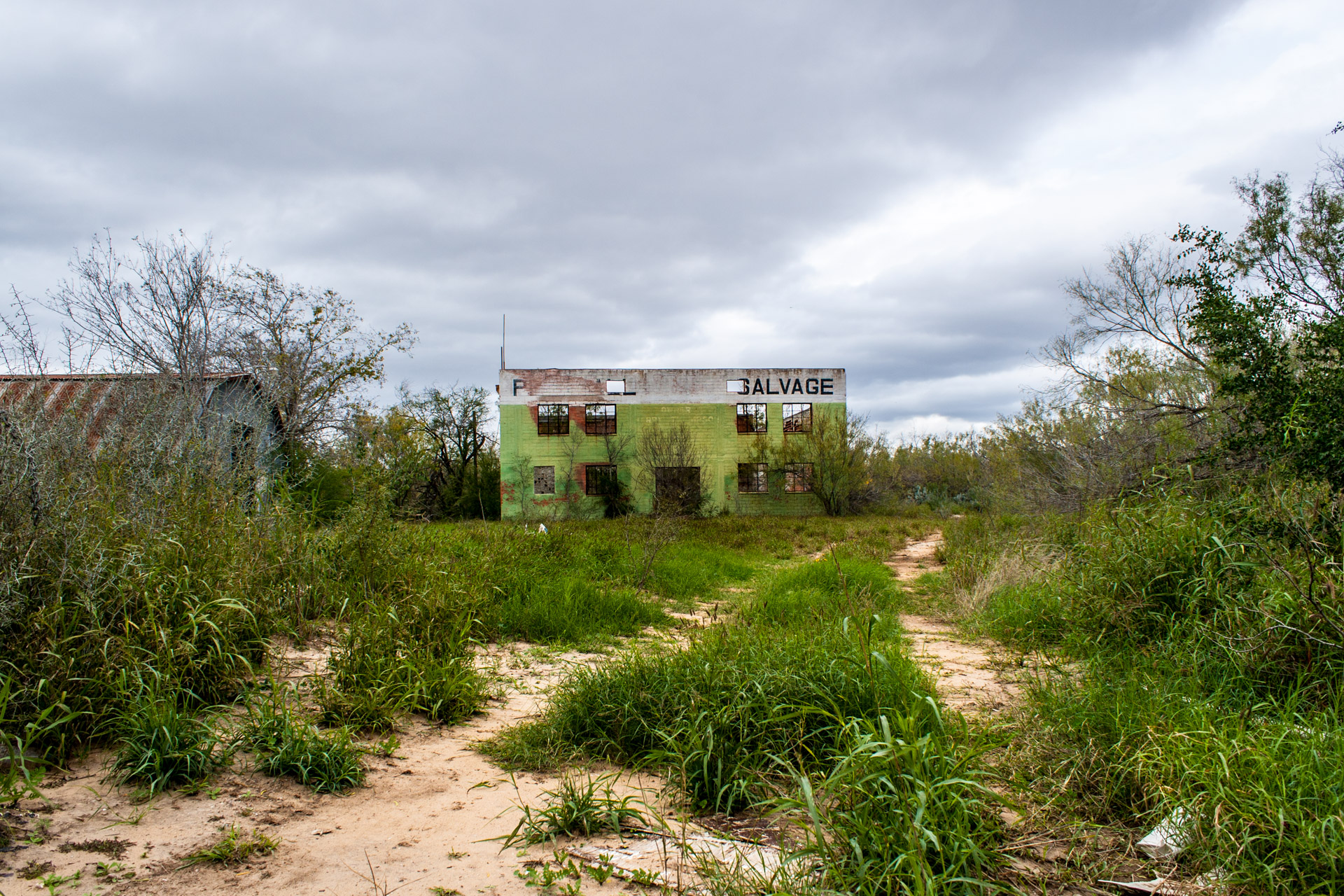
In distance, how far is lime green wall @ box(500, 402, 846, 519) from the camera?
93.2ft

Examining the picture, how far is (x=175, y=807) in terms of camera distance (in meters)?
2.82

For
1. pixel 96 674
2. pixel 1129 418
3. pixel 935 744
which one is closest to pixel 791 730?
pixel 935 744

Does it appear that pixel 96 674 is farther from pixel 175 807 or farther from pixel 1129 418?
pixel 1129 418

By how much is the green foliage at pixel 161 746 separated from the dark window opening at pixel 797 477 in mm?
26711

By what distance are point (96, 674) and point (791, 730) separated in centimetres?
328

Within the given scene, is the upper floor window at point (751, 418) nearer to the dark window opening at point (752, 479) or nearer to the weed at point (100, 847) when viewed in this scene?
the dark window opening at point (752, 479)

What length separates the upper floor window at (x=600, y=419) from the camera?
95.7 ft

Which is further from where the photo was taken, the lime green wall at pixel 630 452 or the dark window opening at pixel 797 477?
the dark window opening at pixel 797 477

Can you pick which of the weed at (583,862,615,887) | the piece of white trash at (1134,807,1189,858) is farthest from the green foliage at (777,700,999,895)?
the weed at (583,862,615,887)

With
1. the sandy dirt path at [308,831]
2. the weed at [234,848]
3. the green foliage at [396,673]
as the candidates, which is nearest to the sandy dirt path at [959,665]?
the sandy dirt path at [308,831]

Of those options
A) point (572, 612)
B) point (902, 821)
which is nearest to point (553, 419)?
point (572, 612)

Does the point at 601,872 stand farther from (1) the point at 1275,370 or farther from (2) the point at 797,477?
(2) the point at 797,477

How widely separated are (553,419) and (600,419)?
6.43 feet

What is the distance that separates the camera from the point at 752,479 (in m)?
29.2
